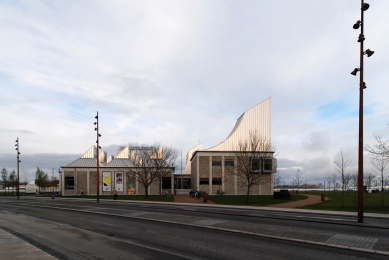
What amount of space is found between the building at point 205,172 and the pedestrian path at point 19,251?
141ft

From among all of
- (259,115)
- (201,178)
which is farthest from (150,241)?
(259,115)

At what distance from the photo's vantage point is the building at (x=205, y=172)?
56.7 metres

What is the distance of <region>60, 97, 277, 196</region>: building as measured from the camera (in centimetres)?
5672

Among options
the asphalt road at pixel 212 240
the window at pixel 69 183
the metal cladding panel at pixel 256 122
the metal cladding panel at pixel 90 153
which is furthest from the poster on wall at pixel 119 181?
the asphalt road at pixel 212 240

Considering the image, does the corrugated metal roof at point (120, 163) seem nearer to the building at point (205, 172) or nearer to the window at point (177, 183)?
the building at point (205, 172)

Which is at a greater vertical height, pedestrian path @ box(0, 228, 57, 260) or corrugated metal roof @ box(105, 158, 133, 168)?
pedestrian path @ box(0, 228, 57, 260)

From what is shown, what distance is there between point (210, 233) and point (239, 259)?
4235 mm

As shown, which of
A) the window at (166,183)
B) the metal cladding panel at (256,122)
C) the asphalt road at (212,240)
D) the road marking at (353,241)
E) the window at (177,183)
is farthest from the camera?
the window at (177,183)

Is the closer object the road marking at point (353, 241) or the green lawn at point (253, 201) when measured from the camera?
the road marking at point (353, 241)

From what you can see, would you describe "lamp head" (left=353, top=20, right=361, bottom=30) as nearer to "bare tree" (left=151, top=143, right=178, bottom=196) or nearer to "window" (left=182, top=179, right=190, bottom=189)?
"bare tree" (left=151, top=143, right=178, bottom=196)

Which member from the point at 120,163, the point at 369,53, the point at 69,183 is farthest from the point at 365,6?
the point at 69,183

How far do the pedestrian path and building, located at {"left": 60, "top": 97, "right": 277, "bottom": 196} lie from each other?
43037 mm

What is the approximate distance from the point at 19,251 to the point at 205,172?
4911cm

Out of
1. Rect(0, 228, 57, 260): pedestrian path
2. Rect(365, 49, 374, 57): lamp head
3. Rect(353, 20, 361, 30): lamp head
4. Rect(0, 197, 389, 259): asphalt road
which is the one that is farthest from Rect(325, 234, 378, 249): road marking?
Rect(353, 20, 361, 30): lamp head
